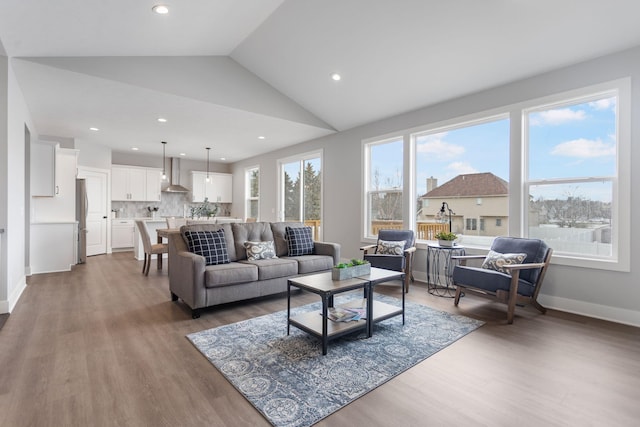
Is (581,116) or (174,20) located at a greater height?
(174,20)

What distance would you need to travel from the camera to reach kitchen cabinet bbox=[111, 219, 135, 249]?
26.3 ft

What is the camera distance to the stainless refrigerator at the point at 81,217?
6363 mm

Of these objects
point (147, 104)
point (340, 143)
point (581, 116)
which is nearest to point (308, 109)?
point (340, 143)

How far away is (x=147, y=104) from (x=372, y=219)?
4047 millimetres

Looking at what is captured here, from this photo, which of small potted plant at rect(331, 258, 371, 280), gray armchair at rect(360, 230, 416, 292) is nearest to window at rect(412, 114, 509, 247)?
gray armchair at rect(360, 230, 416, 292)

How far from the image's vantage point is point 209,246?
3730mm

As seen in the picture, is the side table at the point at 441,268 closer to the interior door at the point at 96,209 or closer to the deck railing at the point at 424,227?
the deck railing at the point at 424,227

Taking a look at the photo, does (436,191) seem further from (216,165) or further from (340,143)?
(216,165)

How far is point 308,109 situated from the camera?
19.0ft

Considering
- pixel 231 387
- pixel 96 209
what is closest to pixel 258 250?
pixel 231 387

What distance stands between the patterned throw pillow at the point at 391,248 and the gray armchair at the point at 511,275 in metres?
1.01

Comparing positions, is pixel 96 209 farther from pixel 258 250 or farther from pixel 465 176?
pixel 465 176

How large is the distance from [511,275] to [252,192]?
24.3 ft

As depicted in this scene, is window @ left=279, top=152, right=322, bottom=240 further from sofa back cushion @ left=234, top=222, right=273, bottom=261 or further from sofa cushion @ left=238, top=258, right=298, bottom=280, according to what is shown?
sofa cushion @ left=238, top=258, right=298, bottom=280
